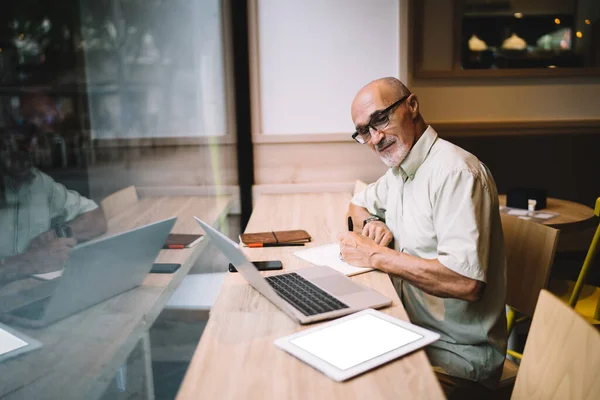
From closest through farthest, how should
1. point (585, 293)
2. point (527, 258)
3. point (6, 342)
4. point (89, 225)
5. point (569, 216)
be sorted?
point (6, 342) → point (89, 225) → point (527, 258) → point (585, 293) → point (569, 216)

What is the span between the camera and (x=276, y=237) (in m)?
1.89

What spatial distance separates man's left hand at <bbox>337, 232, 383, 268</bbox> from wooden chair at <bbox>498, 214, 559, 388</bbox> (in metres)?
0.54

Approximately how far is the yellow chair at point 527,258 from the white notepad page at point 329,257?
59 centimetres

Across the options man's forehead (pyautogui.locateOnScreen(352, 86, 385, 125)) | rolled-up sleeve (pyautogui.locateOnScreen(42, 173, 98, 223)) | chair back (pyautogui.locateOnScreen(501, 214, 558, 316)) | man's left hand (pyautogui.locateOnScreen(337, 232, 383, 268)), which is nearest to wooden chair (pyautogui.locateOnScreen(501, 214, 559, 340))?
chair back (pyautogui.locateOnScreen(501, 214, 558, 316))

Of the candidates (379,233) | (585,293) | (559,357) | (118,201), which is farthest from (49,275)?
(585,293)

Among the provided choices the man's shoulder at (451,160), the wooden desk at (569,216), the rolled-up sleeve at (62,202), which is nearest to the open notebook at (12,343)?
the rolled-up sleeve at (62,202)

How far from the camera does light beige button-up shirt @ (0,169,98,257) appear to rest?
55 cm

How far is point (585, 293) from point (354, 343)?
1.77 meters

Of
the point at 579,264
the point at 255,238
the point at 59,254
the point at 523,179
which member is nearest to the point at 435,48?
the point at 523,179

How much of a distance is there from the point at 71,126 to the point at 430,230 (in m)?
1.08

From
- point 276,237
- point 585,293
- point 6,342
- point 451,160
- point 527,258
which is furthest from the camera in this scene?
point 585,293

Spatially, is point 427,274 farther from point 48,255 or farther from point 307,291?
point 48,255

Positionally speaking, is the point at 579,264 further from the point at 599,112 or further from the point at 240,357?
the point at 240,357

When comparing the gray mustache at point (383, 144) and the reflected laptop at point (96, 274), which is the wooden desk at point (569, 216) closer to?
the gray mustache at point (383, 144)
